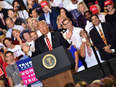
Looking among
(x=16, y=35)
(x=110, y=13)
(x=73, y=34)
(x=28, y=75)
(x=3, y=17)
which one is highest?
(x=3, y=17)

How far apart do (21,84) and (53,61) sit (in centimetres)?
220

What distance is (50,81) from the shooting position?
6.54ft

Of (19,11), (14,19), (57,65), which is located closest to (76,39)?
(57,65)

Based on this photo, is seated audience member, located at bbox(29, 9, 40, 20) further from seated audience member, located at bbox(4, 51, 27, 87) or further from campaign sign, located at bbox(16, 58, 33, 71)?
campaign sign, located at bbox(16, 58, 33, 71)

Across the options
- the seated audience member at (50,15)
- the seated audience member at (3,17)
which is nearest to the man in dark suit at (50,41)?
the seated audience member at (50,15)

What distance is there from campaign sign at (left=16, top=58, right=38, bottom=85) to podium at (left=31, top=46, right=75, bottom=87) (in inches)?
57.2

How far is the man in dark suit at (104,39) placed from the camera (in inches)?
120

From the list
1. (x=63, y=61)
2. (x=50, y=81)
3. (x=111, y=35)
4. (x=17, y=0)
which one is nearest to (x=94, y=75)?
(x=63, y=61)

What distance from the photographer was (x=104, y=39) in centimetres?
313

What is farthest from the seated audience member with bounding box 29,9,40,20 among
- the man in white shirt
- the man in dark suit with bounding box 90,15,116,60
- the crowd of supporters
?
the man in dark suit with bounding box 90,15,116,60

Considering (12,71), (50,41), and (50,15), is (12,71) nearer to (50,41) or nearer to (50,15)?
(50,41)

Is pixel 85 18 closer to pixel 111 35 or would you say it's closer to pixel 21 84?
pixel 111 35

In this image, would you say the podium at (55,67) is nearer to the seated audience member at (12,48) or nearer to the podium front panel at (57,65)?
the podium front panel at (57,65)

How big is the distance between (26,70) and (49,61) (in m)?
1.69
